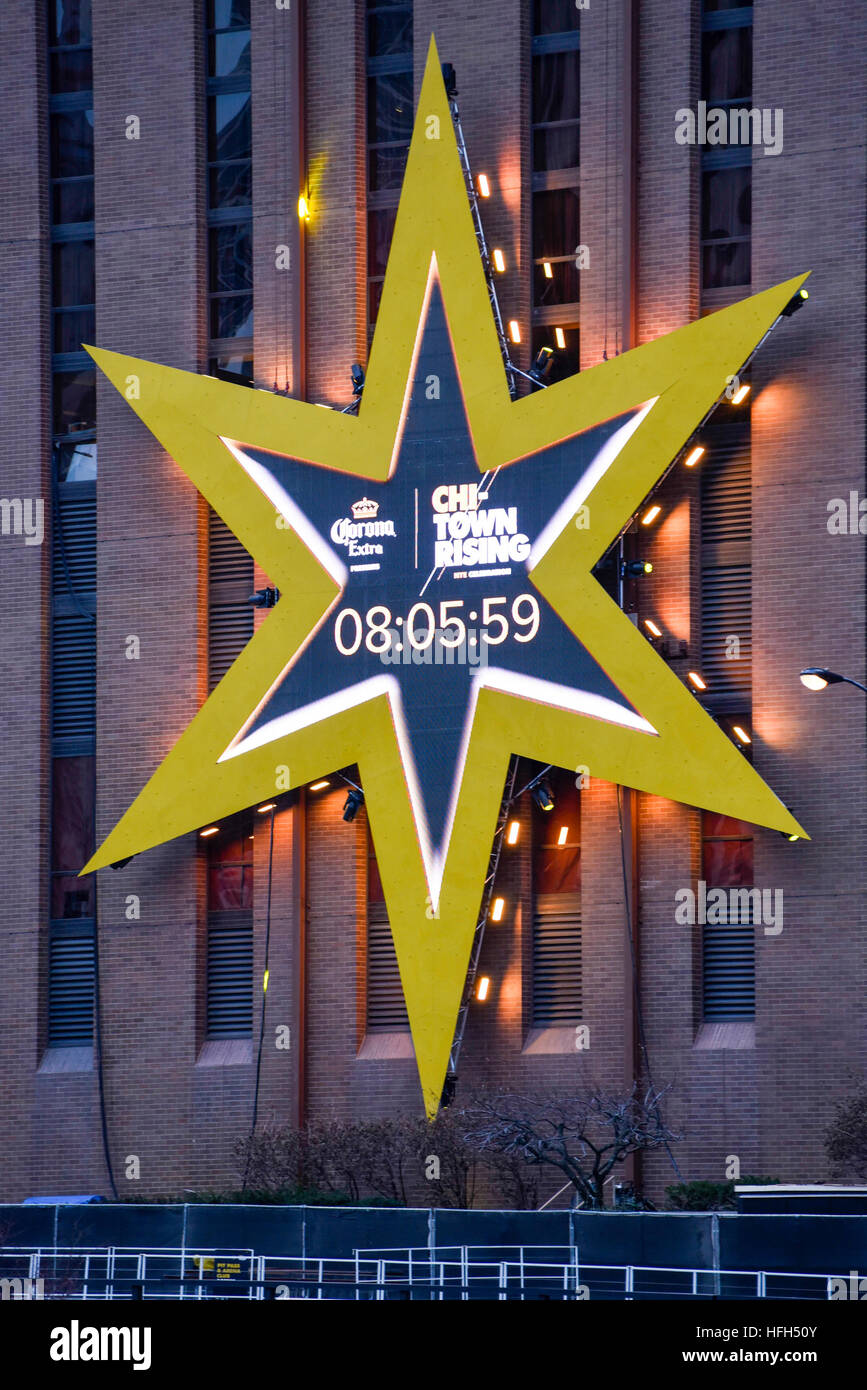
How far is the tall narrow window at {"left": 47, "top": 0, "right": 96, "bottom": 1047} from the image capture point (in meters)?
41.2

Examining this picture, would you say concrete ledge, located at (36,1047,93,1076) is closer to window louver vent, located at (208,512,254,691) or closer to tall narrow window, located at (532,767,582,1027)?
window louver vent, located at (208,512,254,691)

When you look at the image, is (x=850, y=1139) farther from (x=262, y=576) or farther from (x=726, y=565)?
(x=262, y=576)

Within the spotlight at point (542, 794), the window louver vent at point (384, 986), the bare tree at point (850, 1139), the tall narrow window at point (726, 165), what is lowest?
the bare tree at point (850, 1139)

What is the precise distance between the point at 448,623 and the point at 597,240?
6.74 metres

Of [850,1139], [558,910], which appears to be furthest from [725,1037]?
[558,910]

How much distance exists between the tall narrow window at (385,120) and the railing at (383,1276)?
16933 mm

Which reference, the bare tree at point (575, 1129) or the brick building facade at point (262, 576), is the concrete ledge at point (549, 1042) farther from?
the bare tree at point (575, 1129)

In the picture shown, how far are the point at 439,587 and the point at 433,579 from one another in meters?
0.17

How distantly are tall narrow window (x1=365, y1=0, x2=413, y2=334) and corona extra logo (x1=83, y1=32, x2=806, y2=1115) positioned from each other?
1.98 metres

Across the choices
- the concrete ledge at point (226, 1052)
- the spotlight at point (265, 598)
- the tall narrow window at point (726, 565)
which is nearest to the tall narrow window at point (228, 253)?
the spotlight at point (265, 598)

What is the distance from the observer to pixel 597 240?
38844 millimetres

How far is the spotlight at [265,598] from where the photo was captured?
39562 millimetres
